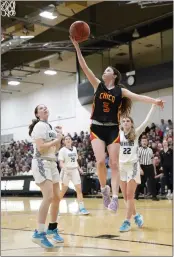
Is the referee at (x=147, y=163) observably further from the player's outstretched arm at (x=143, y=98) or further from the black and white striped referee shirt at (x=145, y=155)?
the player's outstretched arm at (x=143, y=98)

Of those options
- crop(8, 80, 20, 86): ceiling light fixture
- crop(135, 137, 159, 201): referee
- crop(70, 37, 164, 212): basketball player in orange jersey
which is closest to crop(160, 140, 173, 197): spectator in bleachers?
crop(135, 137, 159, 201): referee

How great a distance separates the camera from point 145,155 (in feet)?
40.6

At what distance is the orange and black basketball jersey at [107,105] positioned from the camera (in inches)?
214

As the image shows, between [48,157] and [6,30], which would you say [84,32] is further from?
[6,30]

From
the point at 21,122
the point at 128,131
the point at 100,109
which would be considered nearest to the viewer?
the point at 100,109

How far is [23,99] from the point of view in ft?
95.2

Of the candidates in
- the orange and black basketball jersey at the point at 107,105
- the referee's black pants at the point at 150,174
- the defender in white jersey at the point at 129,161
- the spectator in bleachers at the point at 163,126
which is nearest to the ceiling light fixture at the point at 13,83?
the spectator in bleachers at the point at 163,126

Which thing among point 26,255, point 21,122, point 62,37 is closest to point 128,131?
point 26,255

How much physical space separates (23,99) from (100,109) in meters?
24.1

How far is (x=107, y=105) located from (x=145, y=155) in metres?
7.21

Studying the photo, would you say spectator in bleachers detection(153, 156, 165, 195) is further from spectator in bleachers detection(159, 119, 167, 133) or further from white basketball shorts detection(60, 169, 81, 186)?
white basketball shorts detection(60, 169, 81, 186)

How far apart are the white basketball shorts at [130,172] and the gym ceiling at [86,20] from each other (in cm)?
730

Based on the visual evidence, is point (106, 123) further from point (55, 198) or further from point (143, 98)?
point (55, 198)

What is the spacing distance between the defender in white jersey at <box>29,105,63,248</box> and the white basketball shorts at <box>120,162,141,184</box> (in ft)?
4.92
